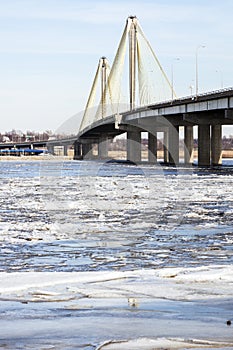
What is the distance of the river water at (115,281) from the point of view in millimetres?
8000

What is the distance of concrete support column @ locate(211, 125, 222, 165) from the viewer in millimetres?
104644

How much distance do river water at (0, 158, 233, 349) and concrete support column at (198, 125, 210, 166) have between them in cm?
7758

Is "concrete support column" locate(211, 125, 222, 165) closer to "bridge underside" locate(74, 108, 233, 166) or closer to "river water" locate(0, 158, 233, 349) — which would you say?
"bridge underside" locate(74, 108, 233, 166)

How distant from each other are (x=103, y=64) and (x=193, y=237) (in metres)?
158

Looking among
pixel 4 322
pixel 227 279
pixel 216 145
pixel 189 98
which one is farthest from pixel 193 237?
pixel 216 145

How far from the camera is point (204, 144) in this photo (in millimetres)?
100438

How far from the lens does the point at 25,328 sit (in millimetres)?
8305

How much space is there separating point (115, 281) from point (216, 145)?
310 feet

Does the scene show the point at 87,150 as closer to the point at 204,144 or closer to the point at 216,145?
the point at 216,145

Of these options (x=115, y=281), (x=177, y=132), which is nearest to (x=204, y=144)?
(x=177, y=132)

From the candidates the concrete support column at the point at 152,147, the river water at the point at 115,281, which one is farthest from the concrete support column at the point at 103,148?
the river water at the point at 115,281

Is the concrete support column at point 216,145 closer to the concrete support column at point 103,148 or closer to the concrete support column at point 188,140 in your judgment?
the concrete support column at point 188,140

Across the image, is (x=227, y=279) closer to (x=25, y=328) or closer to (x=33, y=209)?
(x=25, y=328)

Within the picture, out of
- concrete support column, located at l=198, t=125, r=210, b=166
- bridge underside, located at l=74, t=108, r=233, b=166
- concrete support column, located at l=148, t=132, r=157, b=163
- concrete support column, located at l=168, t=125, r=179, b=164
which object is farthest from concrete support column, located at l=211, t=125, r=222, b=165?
concrete support column, located at l=148, t=132, r=157, b=163
